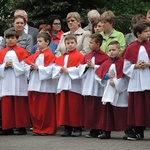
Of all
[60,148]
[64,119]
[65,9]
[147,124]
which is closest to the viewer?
[60,148]

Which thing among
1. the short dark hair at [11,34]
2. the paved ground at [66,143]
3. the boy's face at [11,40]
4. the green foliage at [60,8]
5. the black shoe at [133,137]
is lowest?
the paved ground at [66,143]

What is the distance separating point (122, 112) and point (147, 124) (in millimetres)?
567


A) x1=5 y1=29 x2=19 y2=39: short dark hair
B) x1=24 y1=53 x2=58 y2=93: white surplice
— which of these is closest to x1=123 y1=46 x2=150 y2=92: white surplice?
x1=24 y1=53 x2=58 y2=93: white surplice

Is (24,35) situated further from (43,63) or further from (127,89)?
(127,89)

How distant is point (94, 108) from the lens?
13312 mm

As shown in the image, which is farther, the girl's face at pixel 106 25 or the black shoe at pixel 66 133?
the girl's face at pixel 106 25

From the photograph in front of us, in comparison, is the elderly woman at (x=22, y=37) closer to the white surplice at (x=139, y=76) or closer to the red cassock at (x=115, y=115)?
the red cassock at (x=115, y=115)

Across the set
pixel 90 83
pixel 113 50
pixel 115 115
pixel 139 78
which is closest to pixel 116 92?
pixel 115 115

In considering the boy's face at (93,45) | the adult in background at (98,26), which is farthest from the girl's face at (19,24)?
the boy's face at (93,45)

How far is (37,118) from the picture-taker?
1400cm

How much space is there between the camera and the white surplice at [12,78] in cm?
1395

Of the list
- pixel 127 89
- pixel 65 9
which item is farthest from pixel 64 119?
pixel 65 9

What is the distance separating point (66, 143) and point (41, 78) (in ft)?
6.02

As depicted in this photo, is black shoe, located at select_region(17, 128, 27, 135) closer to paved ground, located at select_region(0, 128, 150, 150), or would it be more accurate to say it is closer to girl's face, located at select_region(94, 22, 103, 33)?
paved ground, located at select_region(0, 128, 150, 150)
